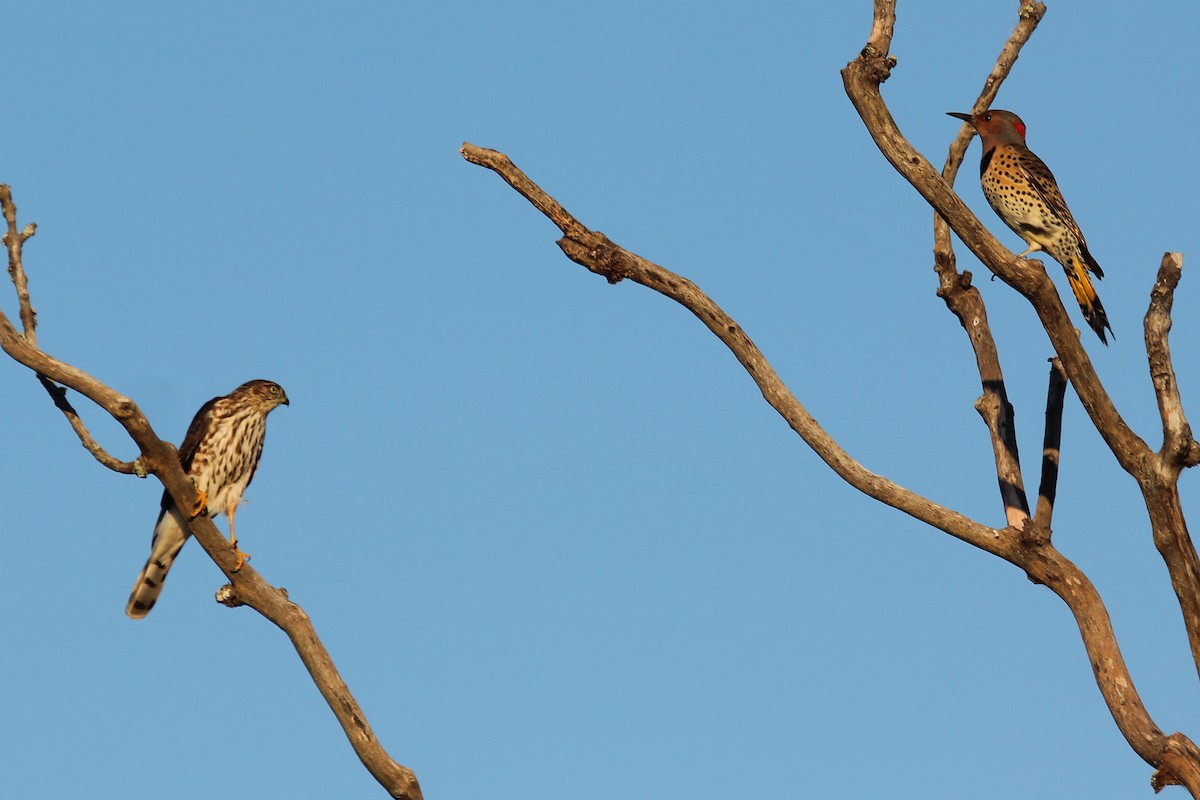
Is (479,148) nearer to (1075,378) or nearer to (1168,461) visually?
(1075,378)

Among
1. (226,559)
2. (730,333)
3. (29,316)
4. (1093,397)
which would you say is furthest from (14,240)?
(1093,397)

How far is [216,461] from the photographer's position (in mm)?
8484

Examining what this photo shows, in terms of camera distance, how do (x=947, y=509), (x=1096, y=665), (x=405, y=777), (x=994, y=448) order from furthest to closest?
(x=994, y=448)
(x=947, y=509)
(x=1096, y=665)
(x=405, y=777)

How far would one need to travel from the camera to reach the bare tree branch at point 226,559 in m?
6.19

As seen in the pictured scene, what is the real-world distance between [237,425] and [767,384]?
10.9 feet

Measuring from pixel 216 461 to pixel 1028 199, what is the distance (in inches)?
223

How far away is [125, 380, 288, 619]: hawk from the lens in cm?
819

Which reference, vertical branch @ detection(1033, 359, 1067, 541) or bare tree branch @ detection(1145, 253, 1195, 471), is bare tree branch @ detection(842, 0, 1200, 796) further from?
vertical branch @ detection(1033, 359, 1067, 541)

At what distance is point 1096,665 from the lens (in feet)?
24.0

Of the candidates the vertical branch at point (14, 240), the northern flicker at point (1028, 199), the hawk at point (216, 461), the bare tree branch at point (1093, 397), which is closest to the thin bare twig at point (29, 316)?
the vertical branch at point (14, 240)

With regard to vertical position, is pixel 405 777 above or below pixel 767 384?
below

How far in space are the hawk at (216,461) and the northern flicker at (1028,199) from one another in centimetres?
512

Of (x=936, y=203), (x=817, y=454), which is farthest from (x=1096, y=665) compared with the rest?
(x=936, y=203)

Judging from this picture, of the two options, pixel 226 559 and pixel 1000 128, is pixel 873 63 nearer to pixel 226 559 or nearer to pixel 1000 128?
pixel 1000 128
